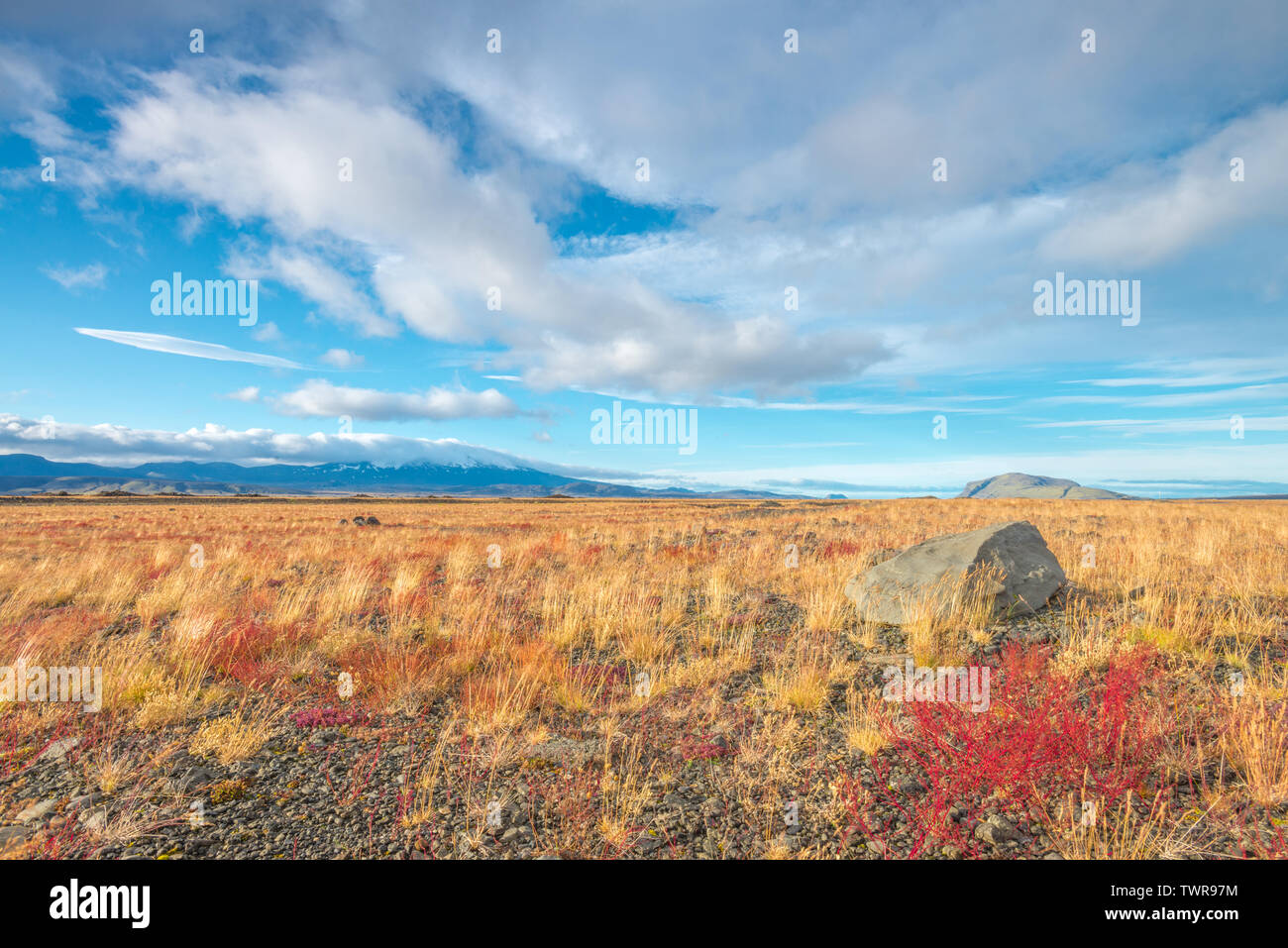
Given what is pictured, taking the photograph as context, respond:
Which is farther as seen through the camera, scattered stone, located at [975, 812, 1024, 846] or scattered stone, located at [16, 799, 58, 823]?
scattered stone, located at [16, 799, 58, 823]

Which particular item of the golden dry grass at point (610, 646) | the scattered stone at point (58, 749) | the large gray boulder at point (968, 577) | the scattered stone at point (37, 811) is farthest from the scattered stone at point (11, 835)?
the large gray boulder at point (968, 577)

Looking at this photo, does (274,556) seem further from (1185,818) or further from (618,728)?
(1185,818)

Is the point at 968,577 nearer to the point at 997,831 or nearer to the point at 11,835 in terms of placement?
the point at 997,831

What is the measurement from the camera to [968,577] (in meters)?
8.09

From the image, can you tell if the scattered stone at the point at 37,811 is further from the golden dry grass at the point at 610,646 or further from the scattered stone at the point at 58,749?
the scattered stone at the point at 58,749

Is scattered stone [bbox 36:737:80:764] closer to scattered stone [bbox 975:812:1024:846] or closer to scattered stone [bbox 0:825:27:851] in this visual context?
scattered stone [bbox 0:825:27:851]

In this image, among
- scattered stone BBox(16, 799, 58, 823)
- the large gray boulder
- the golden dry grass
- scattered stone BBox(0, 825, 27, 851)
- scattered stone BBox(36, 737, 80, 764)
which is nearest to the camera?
scattered stone BBox(0, 825, 27, 851)

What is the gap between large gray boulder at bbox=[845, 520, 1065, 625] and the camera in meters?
8.00

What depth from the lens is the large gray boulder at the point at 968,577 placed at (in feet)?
26.2

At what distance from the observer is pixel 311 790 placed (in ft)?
13.0

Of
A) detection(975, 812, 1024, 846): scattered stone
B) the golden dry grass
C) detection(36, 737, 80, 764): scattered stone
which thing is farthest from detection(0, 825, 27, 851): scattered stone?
detection(975, 812, 1024, 846): scattered stone

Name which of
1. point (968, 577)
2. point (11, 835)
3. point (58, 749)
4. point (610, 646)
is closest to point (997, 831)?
point (610, 646)

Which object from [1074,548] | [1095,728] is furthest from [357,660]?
[1074,548]
